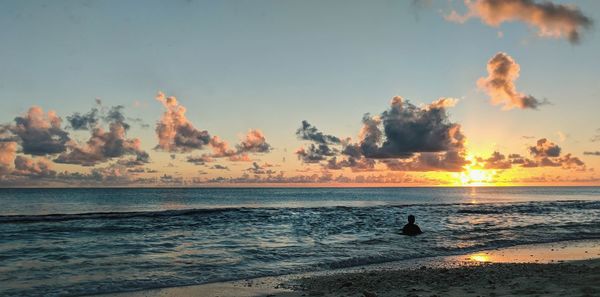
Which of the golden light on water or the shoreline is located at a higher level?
the shoreline

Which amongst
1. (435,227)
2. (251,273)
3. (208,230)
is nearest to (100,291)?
(251,273)

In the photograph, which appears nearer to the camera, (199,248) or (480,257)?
(480,257)

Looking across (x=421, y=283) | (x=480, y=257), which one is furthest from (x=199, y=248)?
(x=480, y=257)

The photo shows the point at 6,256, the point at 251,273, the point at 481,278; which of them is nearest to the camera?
the point at 481,278

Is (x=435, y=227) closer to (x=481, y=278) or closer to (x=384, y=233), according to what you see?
(x=384, y=233)

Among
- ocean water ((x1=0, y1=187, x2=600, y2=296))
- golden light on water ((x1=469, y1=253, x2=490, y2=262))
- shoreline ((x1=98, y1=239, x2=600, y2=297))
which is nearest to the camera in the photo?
shoreline ((x1=98, y1=239, x2=600, y2=297))

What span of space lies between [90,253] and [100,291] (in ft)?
27.0

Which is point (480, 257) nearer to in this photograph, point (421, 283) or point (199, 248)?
point (421, 283)

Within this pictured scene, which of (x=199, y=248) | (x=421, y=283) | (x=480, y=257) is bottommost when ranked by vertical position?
(x=480, y=257)

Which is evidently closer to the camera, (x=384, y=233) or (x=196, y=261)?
(x=196, y=261)

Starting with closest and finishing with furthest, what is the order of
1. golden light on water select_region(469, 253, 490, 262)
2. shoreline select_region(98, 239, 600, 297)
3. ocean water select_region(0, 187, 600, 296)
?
shoreline select_region(98, 239, 600, 297) → ocean water select_region(0, 187, 600, 296) → golden light on water select_region(469, 253, 490, 262)

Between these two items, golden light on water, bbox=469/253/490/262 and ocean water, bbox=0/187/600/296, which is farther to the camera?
golden light on water, bbox=469/253/490/262

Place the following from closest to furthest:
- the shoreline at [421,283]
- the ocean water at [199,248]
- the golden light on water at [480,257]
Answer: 1. the shoreline at [421,283]
2. the ocean water at [199,248]
3. the golden light on water at [480,257]

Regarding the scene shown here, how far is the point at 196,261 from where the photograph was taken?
19.7m
